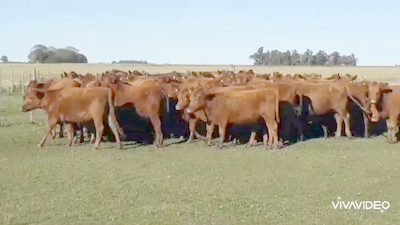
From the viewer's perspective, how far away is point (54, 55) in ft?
276

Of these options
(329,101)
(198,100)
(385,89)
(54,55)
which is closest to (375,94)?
(385,89)

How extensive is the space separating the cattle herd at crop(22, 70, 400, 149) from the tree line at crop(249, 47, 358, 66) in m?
73.2

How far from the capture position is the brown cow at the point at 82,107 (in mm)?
13445

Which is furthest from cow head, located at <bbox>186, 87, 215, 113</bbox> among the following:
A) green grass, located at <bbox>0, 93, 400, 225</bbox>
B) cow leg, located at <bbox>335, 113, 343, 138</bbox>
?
cow leg, located at <bbox>335, 113, 343, 138</bbox>

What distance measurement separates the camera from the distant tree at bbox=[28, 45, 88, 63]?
276 feet

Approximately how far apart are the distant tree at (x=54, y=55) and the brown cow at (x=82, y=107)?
71.9m

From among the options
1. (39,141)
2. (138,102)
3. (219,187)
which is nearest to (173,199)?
(219,187)

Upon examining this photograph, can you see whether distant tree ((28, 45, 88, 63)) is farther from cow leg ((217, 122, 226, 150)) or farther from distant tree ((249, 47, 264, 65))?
cow leg ((217, 122, 226, 150))

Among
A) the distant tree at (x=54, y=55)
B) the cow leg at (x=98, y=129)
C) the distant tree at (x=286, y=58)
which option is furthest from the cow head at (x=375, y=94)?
the distant tree at (x=286, y=58)

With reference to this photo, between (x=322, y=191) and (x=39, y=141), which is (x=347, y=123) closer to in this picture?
(x=322, y=191)

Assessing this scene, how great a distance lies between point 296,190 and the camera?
901 centimetres

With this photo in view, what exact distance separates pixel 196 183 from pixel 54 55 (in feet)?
257

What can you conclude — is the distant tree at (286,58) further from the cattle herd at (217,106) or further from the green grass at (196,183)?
the green grass at (196,183)

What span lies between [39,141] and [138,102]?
280 cm
